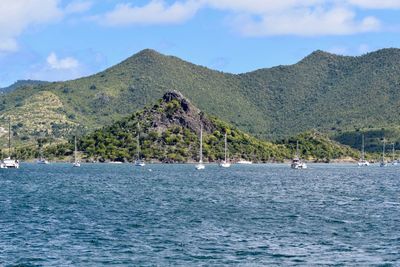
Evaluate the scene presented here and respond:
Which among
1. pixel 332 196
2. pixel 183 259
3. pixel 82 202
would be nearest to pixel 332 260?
pixel 183 259

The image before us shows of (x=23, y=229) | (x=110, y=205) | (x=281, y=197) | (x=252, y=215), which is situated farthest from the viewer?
(x=281, y=197)

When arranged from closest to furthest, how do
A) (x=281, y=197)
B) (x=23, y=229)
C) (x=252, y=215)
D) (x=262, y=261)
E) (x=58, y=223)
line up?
(x=262, y=261) < (x=23, y=229) < (x=58, y=223) < (x=252, y=215) < (x=281, y=197)

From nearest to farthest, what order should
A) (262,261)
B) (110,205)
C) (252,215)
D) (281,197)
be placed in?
1. (262,261)
2. (252,215)
3. (110,205)
4. (281,197)

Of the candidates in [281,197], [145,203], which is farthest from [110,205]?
[281,197]

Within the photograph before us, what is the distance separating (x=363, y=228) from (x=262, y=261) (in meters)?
20.6

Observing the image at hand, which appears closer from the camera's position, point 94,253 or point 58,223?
point 94,253

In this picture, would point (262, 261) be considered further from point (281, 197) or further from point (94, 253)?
point (281, 197)

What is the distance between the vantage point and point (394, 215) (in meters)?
84.8

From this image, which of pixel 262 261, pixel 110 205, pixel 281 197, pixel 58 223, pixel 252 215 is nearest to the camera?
pixel 262 261

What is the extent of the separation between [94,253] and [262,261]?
479 inches

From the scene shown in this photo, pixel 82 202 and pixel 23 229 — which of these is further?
pixel 82 202

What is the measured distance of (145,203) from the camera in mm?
100750

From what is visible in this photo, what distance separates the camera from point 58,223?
76.4 m

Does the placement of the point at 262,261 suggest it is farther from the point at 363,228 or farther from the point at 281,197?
the point at 281,197
